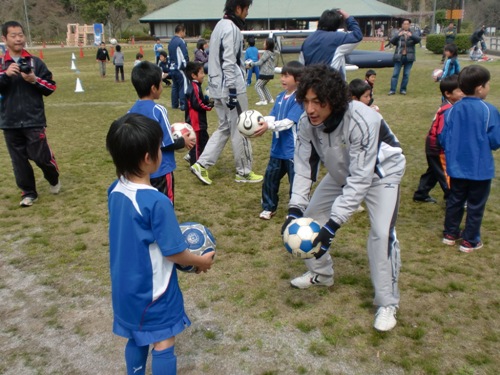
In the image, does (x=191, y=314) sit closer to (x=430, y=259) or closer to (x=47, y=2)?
(x=430, y=259)

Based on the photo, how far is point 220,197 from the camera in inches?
263

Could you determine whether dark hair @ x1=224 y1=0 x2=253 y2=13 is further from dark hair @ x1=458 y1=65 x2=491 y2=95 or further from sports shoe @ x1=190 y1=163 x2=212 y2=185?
dark hair @ x1=458 y1=65 x2=491 y2=95

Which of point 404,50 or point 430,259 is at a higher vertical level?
point 404,50

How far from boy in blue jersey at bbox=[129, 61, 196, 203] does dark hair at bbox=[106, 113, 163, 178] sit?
1.89 metres

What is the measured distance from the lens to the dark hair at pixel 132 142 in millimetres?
2387

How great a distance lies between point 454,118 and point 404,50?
36.6 feet

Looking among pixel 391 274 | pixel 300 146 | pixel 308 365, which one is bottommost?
pixel 308 365

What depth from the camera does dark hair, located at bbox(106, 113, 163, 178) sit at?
239cm

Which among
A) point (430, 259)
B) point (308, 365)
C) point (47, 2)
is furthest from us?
point (47, 2)

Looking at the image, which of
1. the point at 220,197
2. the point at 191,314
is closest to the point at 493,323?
the point at 191,314

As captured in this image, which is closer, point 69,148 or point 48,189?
point 48,189

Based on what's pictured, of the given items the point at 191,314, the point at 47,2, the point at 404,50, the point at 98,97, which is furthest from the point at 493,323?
the point at 47,2

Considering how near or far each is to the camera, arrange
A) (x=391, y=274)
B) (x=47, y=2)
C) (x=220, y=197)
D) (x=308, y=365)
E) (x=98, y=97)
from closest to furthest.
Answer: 1. (x=308, y=365)
2. (x=391, y=274)
3. (x=220, y=197)
4. (x=98, y=97)
5. (x=47, y=2)

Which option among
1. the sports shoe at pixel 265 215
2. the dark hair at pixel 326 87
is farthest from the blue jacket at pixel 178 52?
the dark hair at pixel 326 87
